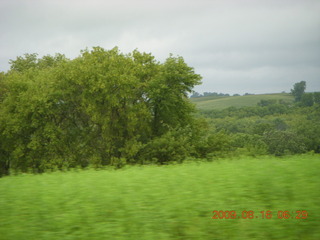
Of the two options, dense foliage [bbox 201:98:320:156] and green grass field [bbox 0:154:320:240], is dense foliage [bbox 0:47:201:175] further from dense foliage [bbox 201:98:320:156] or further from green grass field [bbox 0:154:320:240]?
green grass field [bbox 0:154:320:240]

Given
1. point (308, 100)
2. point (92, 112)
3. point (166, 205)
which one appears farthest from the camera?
point (308, 100)

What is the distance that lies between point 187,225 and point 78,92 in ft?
76.7

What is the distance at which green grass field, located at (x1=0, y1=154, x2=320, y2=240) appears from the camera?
5195mm

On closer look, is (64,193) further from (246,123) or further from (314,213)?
(246,123)

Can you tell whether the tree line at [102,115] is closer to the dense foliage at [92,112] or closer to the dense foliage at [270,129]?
the dense foliage at [92,112]

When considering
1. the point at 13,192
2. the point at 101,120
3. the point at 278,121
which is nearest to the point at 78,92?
the point at 101,120
